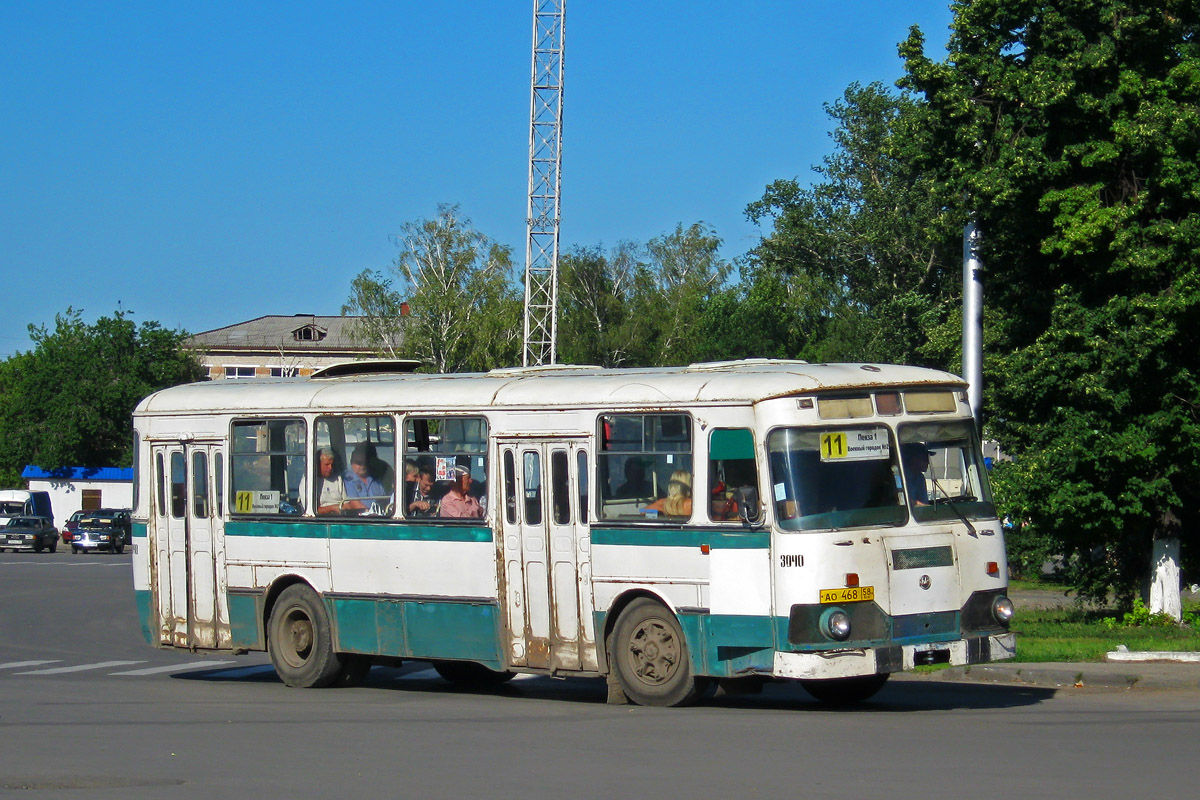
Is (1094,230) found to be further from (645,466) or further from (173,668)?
(173,668)

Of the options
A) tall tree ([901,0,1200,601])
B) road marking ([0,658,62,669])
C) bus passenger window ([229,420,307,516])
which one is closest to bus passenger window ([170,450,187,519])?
bus passenger window ([229,420,307,516])

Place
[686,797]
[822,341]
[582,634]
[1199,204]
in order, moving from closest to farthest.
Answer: [686,797] < [582,634] < [1199,204] < [822,341]

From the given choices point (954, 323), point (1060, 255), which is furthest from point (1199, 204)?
point (954, 323)

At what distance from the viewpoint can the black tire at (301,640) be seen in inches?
571

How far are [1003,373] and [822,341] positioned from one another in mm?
50817

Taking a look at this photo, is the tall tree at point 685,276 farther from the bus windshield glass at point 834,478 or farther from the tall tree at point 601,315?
the bus windshield glass at point 834,478

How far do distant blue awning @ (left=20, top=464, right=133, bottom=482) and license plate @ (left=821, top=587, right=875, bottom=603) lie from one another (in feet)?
254

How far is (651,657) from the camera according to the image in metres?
12.2

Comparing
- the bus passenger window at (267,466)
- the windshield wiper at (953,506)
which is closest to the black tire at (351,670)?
the bus passenger window at (267,466)

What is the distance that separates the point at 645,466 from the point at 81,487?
254 feet

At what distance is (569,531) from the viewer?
12789 mm

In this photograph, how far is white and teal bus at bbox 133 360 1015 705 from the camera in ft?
37.7

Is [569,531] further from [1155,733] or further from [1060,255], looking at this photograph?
[1060,255]

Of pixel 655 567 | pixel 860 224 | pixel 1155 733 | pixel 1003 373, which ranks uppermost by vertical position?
pixel 860 224
